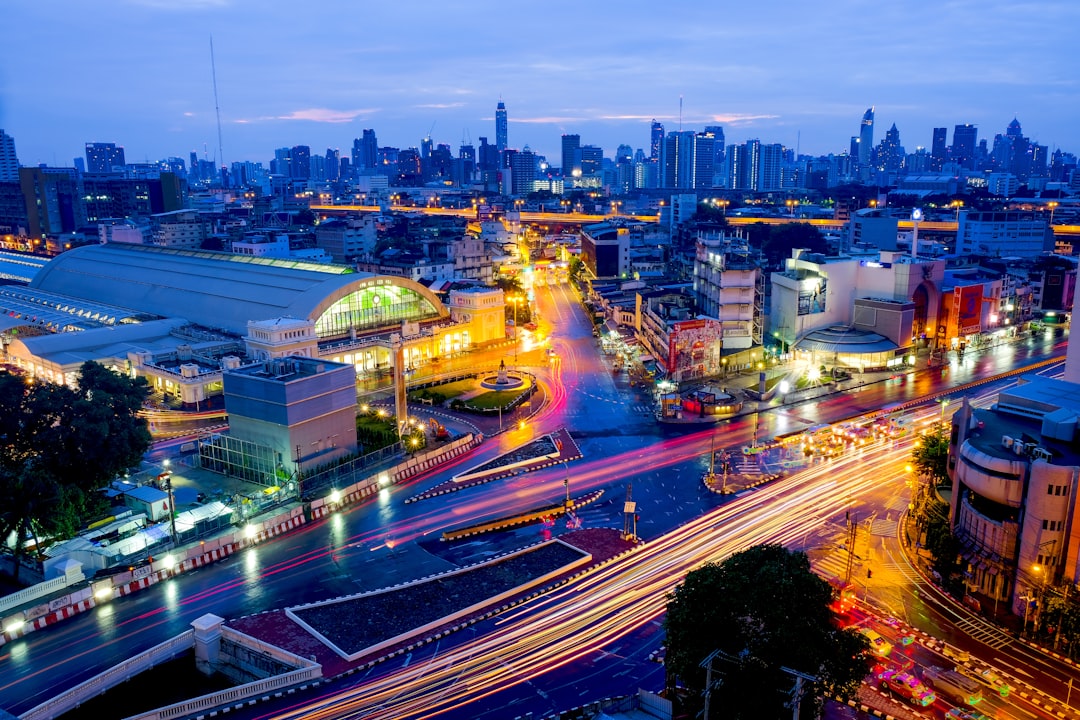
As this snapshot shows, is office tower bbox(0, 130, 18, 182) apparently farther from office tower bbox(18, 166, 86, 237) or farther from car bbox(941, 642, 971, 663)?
car bbox(941, 642, 971, 663)

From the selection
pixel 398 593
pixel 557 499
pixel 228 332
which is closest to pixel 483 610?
pixel 398 593

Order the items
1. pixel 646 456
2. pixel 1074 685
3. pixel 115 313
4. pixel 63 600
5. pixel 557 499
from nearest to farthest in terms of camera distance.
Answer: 1. pixel 1074 685
2. pixel 63 600
3. pixel 557 499
4. pixel 646 456
5. pixel 115 313

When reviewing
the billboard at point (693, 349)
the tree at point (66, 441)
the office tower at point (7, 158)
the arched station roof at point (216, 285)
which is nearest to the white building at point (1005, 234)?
the billboard at point (693, 349)

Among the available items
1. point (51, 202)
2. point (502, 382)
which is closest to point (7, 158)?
point (51, 202)

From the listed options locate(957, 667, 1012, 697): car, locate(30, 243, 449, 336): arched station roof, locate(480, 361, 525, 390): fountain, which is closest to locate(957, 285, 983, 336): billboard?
locate(480, 361, 525, 390): fountain

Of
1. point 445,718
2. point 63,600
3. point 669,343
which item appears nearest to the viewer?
point 445,718

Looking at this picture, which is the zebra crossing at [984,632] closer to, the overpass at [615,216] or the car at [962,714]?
the car at [962,714]

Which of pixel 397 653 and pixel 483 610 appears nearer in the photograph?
pixel 397 653

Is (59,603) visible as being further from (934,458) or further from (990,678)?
(934,458)

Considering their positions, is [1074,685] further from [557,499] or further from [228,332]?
[228,332]
